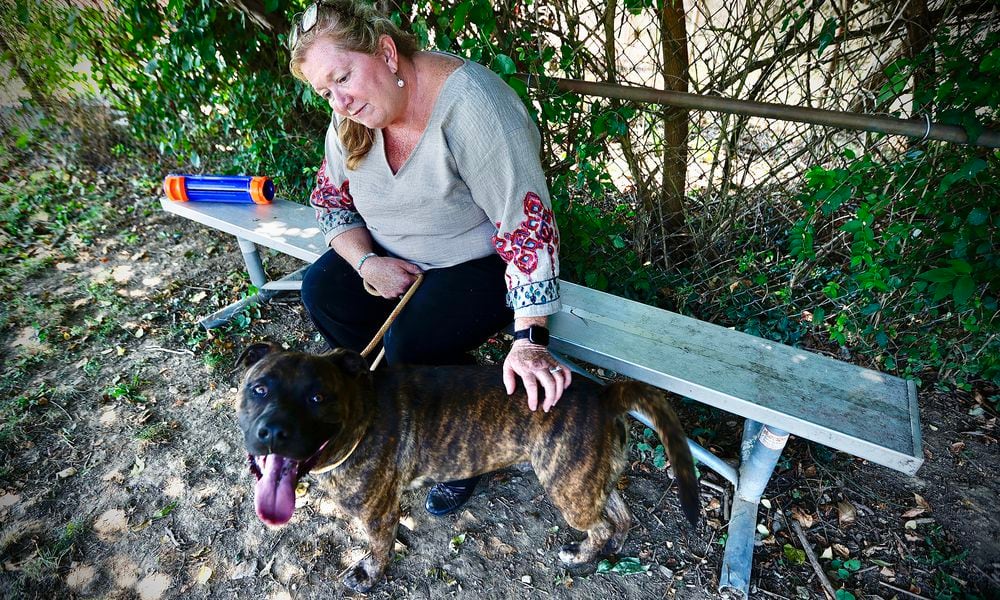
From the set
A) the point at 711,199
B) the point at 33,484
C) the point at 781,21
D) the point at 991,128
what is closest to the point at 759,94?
the point at 781,21

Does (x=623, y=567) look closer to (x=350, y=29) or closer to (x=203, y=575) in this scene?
(x=203, y=575)

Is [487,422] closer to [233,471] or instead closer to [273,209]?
[233,471]

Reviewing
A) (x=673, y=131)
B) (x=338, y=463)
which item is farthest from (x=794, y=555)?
(x=673, y=131)

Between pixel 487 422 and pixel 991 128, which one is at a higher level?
pixel 991 128

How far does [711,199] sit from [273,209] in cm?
306

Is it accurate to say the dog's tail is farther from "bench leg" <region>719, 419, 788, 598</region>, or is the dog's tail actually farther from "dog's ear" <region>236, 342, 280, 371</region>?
"dog's ear" <region>236, 342, 280, 371</region>

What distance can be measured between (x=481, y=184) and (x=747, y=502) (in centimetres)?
198

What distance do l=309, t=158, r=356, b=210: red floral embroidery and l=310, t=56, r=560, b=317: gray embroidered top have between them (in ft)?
0.94

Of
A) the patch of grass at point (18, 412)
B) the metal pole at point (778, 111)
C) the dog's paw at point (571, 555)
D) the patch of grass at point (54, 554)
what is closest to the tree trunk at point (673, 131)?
the metal pole at point (778, 111)

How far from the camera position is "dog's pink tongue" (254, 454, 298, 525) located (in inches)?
75.0

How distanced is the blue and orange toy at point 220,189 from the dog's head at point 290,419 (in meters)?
2.32

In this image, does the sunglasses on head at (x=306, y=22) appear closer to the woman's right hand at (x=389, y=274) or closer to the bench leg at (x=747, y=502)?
the woman's right hand at (x=389, y=274)

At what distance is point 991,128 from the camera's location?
8.20 feet

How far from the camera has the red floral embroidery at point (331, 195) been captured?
268cm
